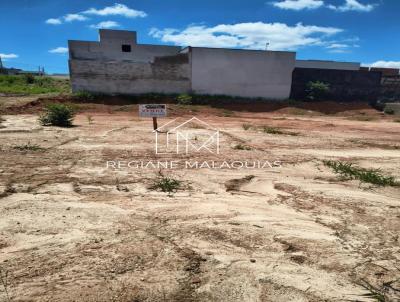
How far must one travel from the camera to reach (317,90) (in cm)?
2288

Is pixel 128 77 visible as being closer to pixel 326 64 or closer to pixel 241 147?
pixel 241 147

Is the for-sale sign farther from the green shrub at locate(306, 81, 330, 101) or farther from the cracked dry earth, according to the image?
the green shrub at locate(306, 81, 330, 101)

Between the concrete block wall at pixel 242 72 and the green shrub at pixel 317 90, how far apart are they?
5.11 ft

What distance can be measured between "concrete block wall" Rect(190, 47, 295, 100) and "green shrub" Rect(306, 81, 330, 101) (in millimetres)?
1556

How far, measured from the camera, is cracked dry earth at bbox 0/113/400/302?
2.56m

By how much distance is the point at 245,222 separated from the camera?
369 cm

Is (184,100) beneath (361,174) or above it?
above

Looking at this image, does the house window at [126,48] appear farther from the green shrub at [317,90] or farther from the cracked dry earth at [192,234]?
the cracked dry earth at [192,234]

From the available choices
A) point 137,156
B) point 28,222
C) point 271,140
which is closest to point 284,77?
point 271,140

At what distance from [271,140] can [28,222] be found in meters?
6.95

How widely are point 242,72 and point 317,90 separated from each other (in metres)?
5.66

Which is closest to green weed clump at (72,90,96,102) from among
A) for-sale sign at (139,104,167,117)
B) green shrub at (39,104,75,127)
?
green shrub at (39,104,75,127)

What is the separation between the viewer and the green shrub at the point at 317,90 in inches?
895

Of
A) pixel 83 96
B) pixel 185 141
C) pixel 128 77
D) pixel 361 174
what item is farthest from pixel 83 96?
pixel 361 174
